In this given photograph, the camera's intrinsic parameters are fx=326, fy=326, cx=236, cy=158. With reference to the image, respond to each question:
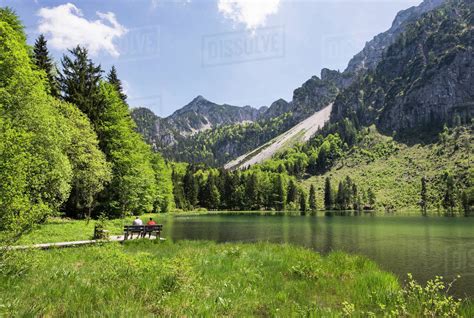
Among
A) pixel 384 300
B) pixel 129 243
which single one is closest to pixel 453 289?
pixel 384 300

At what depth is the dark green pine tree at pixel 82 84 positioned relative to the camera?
4556 cm

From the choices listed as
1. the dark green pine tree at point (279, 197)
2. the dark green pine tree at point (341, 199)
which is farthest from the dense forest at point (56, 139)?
the dark green pine tree at point (341, 199)

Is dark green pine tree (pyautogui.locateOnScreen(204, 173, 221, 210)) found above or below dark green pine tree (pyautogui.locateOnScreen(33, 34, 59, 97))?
below

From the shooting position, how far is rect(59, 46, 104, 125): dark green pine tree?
45.6 metres

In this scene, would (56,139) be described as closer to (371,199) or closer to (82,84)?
(82,84)

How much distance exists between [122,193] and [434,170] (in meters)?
198

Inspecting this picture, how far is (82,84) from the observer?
46.5 m

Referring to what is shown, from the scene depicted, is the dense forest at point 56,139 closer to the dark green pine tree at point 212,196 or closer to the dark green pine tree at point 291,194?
the dark green pine tree at point 212,196

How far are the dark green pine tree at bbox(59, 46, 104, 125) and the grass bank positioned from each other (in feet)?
117

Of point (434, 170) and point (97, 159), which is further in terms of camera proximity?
point (434, 170)

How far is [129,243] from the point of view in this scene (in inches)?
933

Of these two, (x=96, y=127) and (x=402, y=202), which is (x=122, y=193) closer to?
(x=96, y=127)

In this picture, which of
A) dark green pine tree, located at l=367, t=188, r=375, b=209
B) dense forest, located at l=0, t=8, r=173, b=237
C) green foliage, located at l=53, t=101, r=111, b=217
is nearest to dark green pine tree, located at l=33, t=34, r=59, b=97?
dense forest, located at l=0, t=8, r=173, b=237

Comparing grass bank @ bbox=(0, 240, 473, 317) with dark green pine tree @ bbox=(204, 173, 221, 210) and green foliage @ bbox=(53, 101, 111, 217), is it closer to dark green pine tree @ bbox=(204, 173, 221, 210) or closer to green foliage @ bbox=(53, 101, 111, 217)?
green foliage @ bbox=(53, 101, 111, 217)
